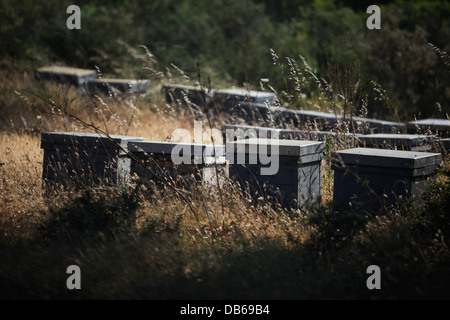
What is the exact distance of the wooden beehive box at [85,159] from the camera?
16.6 ft

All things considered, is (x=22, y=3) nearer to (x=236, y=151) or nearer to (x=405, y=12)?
(x=405, y=12)

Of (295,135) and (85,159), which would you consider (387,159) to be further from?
(85,159)

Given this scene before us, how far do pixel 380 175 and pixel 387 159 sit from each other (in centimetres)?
17

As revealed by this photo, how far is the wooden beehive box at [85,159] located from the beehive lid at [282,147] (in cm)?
116

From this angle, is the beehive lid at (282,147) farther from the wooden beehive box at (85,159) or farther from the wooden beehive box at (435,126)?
the wooden beehive box at (435,126)

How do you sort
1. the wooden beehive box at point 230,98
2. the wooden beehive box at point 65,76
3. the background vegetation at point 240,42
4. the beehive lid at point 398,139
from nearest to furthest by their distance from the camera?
the beehive lid at point 398,139, the wooden beehive box at point 230,98, the wooden beehive box at point 65,76, the background vegetation at point 240,42

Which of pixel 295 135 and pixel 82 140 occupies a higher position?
pixel 295 135

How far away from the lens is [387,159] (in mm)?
4270

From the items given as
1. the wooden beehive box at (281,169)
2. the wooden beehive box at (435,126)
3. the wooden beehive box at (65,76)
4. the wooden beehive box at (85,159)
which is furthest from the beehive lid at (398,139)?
the wooden beehive box at (65,76)

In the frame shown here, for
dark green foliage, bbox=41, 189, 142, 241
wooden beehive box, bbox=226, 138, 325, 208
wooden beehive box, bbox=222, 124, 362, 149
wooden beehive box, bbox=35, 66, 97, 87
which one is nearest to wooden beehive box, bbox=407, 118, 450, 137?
wooden beehive box, bbox=222, 124, 362, 149

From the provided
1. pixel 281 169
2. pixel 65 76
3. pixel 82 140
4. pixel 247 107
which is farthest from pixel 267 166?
pixel 65 76

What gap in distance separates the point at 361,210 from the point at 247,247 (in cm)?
105

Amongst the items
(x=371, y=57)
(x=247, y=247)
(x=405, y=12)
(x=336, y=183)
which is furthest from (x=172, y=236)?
(x=405, y=12)

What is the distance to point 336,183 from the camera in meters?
4.52
